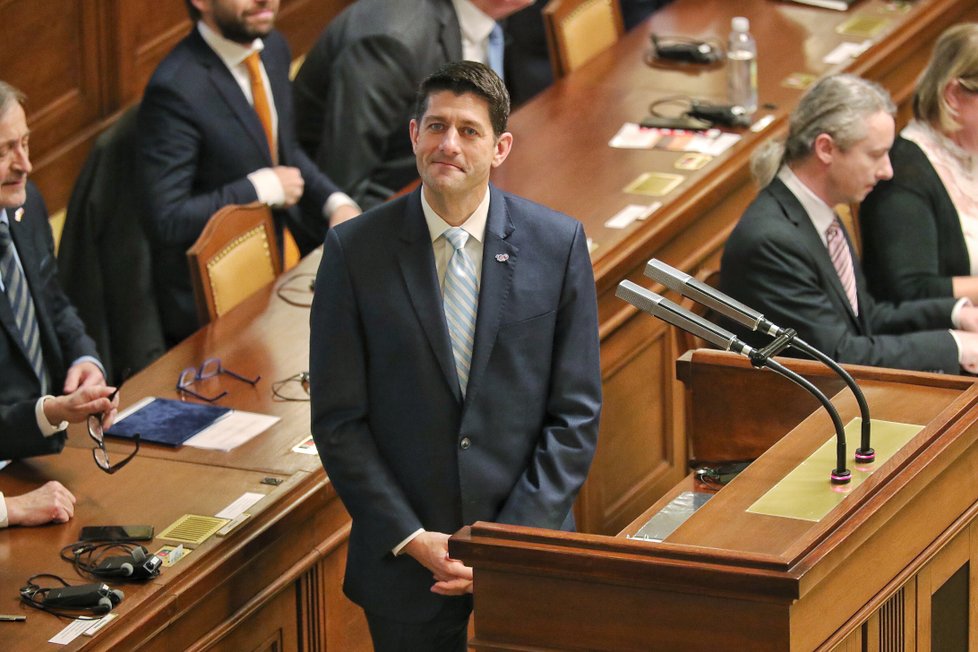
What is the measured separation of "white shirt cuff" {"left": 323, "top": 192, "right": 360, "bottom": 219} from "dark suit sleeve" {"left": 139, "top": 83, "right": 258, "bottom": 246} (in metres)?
0.36

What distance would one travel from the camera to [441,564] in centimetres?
319

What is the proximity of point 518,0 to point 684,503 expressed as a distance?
2.87m

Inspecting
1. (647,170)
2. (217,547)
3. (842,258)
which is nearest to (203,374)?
(217,547)

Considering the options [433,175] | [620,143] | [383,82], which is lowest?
[620,143]

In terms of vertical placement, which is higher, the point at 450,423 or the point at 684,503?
the point at 450,423

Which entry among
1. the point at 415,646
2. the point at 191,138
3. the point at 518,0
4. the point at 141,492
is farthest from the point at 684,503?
the point at 518,0

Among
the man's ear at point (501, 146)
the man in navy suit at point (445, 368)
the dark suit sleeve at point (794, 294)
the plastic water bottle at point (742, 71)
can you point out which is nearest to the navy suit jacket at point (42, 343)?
the man in navy suit at point (445, 368)

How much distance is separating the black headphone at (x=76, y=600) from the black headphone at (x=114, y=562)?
74 millimetres

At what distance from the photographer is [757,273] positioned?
14.1 ft

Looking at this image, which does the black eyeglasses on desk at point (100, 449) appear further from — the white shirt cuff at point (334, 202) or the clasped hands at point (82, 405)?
the white shirt cuff at point (334, 202)

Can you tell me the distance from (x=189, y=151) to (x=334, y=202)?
1.76 feet

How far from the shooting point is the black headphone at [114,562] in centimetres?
337

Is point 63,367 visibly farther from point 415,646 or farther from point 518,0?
point 518,0

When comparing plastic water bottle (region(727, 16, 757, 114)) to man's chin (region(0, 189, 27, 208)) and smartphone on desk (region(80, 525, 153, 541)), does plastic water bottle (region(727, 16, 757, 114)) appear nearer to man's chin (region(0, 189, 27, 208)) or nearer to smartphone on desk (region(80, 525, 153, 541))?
man's chin (region(0, 189, 27, 208))
